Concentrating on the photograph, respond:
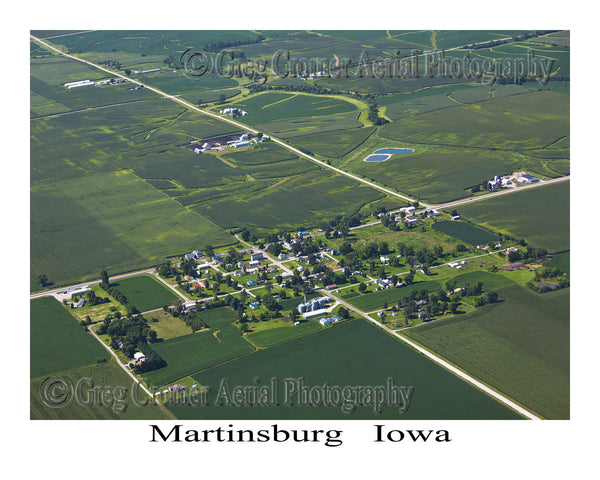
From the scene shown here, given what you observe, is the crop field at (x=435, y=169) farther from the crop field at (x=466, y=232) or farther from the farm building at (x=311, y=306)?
the farm building at (x=311, y=306)

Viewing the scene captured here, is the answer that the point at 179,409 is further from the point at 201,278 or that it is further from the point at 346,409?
the point at 201,278

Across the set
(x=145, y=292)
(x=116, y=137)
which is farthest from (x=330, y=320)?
(x=116, y=137)

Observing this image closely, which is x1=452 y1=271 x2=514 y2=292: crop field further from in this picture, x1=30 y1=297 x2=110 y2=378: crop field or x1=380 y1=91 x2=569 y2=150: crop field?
x1=380 y1=91 x2=569 y2=150: crop field

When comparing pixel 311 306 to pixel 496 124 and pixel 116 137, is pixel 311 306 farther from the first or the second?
pixel 116 137

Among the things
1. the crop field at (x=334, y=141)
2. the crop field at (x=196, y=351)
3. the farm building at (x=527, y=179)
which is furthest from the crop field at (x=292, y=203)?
the crop field at (x=196, y=351)
